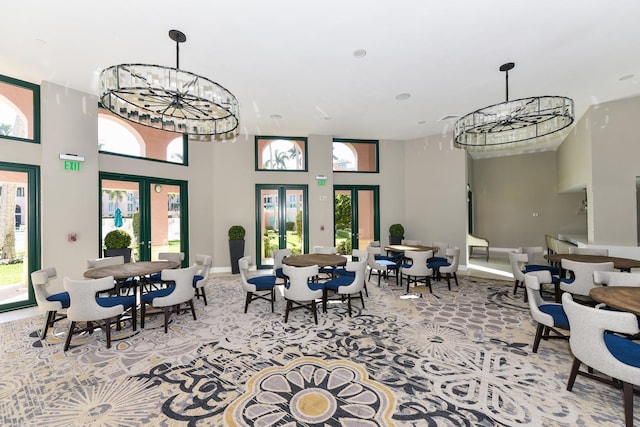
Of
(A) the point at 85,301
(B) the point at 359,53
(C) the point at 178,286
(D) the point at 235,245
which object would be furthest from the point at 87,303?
(B) the point at 359,53

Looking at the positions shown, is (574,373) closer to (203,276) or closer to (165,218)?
(203,276)

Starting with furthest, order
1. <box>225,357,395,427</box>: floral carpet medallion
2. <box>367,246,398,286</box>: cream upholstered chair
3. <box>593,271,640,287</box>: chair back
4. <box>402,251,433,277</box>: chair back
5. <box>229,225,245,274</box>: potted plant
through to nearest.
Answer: <box>229,225,245,274</box>: potted plant
<box>367,246,398,286</box>: cream upholstered chair
<box>402,251,433,277</box>: chair back
<box>593,271,640,287</box>: chair back
<box>225,357,395,427</box>: floral carpet medallion

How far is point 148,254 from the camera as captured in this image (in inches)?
267

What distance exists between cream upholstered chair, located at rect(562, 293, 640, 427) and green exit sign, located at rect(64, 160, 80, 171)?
773 cm

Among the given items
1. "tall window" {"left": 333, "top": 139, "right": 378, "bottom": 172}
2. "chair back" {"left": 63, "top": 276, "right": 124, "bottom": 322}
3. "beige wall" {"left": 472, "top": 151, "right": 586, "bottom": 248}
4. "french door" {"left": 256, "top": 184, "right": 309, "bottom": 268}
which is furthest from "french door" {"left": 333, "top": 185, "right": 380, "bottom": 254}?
"chair back" {"left": 63, "top": 276, "right": 124, "bottom": 322}

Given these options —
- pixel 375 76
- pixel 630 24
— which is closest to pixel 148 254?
pixel 375 76

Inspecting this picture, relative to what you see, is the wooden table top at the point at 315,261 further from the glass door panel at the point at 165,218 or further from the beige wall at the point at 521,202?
the beige wall at the point at 521,202

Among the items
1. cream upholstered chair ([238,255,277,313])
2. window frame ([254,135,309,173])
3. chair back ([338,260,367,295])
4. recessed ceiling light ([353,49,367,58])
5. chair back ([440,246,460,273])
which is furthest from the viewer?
window frame ([254,135,309,173])

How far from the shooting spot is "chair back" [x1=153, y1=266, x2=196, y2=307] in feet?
12.8

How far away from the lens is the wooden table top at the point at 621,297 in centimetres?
244

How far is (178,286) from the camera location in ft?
13.2

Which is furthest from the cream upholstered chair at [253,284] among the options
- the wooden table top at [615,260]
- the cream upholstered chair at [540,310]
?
the wooden table top at [615,260]

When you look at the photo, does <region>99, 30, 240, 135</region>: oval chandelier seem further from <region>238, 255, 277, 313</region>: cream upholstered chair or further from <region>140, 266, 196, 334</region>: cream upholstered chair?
<region>238, 255, 277, 313</region>: cream upholstered chair

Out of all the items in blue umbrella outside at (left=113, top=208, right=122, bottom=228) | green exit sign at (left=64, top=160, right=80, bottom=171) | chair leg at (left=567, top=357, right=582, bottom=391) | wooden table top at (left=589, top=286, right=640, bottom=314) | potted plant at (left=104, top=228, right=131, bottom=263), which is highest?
green exit sign at (left=64, top=160, right=80, bottom=171)
